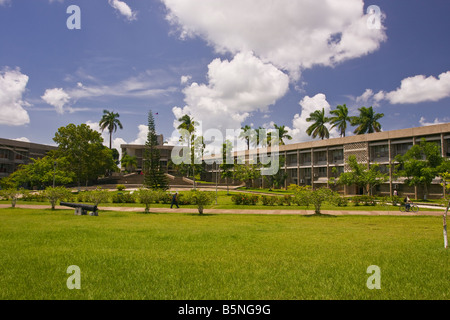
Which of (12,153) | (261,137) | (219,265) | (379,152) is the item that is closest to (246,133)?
(261,137)

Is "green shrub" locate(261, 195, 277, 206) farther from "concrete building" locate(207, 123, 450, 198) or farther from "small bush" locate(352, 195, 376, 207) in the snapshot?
"concrete building" locate(207, 123, 450, 198)

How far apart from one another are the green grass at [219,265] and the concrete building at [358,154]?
3092 cm

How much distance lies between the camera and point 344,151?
4534 centimetres

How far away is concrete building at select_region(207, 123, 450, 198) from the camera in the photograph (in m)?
35.7

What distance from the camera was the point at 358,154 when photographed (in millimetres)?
43281

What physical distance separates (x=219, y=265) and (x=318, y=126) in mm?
53194

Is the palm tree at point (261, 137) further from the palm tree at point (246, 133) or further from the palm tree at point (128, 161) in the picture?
the palm tree at point (128, 161)

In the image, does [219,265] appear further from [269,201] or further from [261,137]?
[261,137]

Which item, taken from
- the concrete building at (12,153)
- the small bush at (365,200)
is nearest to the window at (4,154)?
the concrete building at (12,153)

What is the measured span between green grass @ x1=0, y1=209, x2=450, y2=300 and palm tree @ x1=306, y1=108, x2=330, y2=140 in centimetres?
4701

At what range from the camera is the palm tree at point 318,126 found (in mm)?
55484
